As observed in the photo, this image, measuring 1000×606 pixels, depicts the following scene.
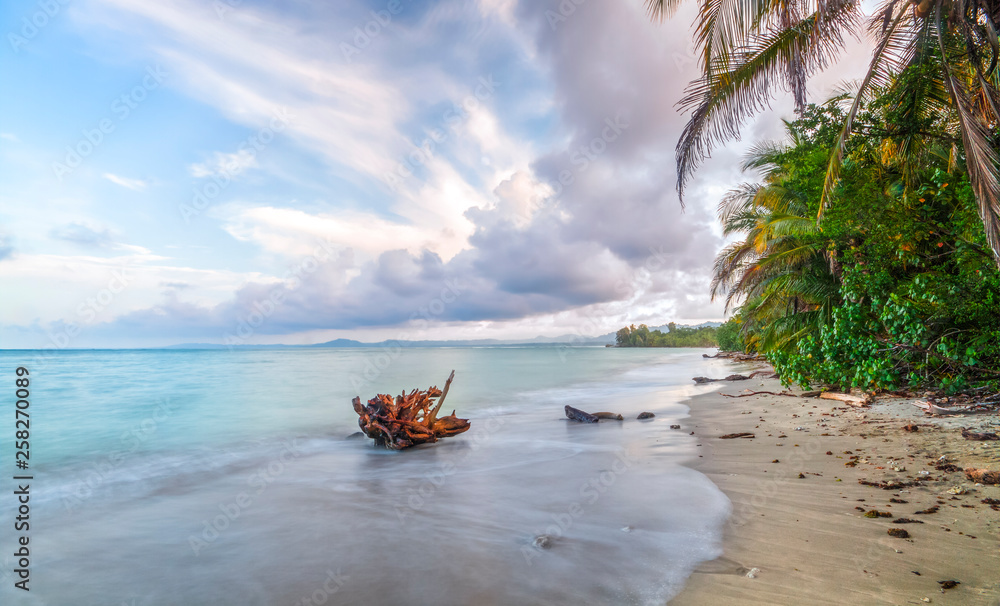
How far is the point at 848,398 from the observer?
9.02m

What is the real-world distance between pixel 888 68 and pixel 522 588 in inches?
333

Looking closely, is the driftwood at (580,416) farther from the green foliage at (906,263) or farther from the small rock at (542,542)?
the small rock at (542,542)

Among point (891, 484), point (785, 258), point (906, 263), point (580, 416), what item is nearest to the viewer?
point (891, 484)

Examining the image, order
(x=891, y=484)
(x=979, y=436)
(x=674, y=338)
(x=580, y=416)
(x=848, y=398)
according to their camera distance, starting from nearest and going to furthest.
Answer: (x=891, y=484), (x=979, y=436), (x=848, y=398), (x=580, y=416), (x=674, y=338)

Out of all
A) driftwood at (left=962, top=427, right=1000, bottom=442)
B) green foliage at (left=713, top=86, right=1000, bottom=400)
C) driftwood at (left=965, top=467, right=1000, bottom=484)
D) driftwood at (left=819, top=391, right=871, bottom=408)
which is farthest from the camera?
driftwood at (left=819, top=391, right=871, bottom=408)

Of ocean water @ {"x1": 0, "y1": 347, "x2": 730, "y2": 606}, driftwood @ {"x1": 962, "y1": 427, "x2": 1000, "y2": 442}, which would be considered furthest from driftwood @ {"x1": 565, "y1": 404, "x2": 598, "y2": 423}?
driftwood @ {"x1": 962, "y1": 427, "x2": 1000, "y2": 442}

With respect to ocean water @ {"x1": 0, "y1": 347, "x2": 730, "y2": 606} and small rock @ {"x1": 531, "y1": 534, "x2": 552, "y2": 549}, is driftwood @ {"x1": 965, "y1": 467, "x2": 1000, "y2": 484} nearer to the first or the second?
ocean water @ {"x1": 0, "y1": 347, "x2": 730, "y2": 606}

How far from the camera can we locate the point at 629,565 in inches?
143

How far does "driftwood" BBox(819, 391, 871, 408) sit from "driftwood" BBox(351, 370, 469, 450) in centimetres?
814

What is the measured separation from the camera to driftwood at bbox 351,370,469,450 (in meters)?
9.01

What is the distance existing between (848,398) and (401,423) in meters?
9.28

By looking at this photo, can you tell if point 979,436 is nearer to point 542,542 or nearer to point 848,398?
point 848,398

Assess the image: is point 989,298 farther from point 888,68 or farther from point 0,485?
point 0,485

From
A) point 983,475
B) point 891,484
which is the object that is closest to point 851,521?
point 891,484
